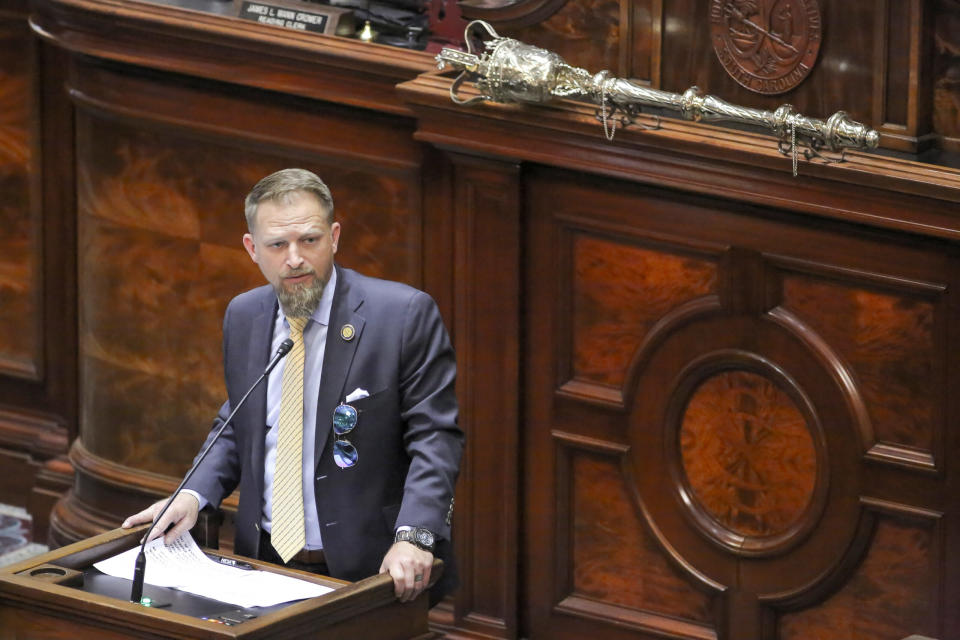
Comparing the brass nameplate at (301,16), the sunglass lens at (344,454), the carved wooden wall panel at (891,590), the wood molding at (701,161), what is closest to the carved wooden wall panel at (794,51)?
the wood molding at (701,161)

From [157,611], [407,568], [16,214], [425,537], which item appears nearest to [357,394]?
[425,537]

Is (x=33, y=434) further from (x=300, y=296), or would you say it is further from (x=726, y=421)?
(x=300, y=296)

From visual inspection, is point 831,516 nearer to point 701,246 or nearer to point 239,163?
point 701,246

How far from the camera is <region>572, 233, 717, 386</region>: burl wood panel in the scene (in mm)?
5277

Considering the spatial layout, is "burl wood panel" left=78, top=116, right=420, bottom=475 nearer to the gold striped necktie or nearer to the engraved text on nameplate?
the engraved text on nameplate

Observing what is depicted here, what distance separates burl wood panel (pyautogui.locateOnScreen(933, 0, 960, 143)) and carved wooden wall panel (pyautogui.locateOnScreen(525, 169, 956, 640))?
0.96 ft

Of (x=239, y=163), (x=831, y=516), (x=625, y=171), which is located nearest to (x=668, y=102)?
(x=625, y=171)

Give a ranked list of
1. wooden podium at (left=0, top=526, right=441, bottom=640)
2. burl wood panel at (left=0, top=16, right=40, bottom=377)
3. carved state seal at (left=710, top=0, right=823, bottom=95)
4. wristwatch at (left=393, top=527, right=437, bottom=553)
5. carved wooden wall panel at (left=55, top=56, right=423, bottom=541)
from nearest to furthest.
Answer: wooden podium at (left=0, top=526, right=441, bottom=640)
wristwatch at (left=393, top=527, right=437, bottom=553)
carved state seal at (left=710, top=0, right=823, bottom=95)
carved wooden wall panel at (left=55, top=56, right=423, bottom=541)
burl wood panel at (left=0, top=16, right=40, bottom=377)

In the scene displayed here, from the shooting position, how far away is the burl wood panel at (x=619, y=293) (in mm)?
5277

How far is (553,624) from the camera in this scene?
5715 millimetres

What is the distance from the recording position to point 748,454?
527cm

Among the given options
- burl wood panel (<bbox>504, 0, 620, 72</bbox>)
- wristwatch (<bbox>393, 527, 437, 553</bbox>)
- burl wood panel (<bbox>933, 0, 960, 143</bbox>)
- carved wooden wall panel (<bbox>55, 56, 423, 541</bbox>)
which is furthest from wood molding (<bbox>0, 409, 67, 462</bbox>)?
burl wood panel (<bbox>933, 0, 960, 143</bbox>)

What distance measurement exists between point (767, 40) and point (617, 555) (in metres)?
1.49

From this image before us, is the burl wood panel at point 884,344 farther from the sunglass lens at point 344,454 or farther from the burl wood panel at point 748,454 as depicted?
the sunglass lens at point 344,454
